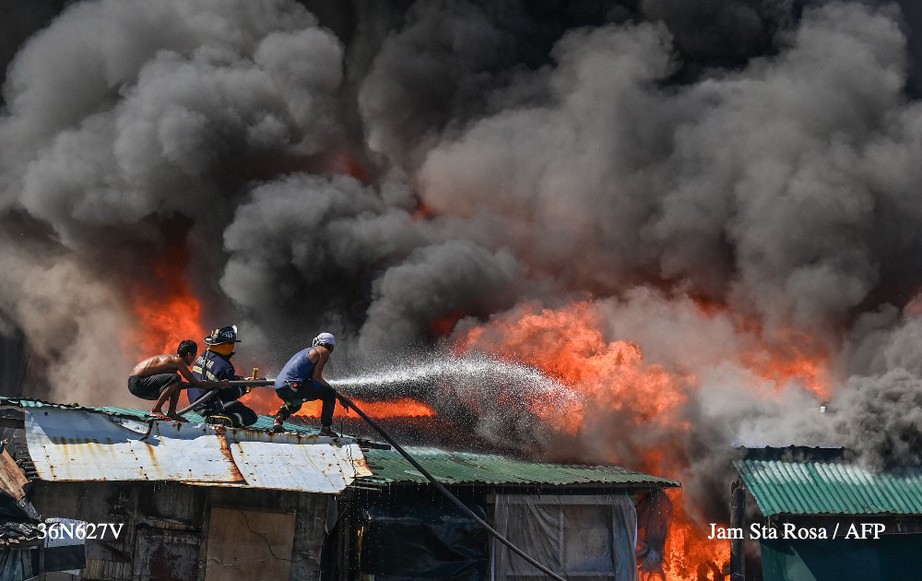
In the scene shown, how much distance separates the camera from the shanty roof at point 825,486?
14.8 m

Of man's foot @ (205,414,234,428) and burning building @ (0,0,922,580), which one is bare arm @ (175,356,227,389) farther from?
burning building @ (0,0,922,580)

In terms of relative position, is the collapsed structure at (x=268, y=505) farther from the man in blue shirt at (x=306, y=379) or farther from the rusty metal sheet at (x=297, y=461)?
the man in blue shirt at (x=306, y=379)

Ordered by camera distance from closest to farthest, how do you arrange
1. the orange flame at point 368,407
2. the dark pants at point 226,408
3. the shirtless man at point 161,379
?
1. the shirtless man at point 161,379
2. the dark pants at point 226,408
3. the orange flame at point 368,407

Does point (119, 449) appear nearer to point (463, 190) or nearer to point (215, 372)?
point (215, 372)

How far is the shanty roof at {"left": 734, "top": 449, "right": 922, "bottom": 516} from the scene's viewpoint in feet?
48.5

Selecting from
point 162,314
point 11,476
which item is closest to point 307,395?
point 11,476

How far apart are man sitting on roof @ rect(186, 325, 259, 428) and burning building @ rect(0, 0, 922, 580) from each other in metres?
Answer: 7.44

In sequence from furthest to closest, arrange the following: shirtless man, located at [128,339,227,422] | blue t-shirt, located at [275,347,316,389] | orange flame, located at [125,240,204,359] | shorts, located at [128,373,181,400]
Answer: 1. orange flame, located at [125,240,204,359]
2. blue t-shirt, located at [275,347,316,389]
3. shorts, located at [128,373,181,400]
4. shirtless man, located at [128,339,227,422]

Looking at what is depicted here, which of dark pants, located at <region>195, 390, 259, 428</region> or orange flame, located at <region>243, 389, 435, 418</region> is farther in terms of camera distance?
orange flame, located at <region>243, 389, 435, 418</region>

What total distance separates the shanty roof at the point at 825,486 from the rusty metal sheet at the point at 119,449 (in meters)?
8.58

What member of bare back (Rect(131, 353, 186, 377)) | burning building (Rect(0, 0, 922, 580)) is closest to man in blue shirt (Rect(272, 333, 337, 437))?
bare back (Rect(131, 353, 186, 377))

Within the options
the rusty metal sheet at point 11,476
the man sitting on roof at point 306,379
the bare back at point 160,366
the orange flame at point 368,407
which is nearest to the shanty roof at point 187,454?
the rusty metal sheet at point 11,476

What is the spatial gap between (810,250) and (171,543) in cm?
1687

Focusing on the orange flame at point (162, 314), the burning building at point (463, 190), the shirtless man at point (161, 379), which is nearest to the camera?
the shirtless man at point (161, 379)
